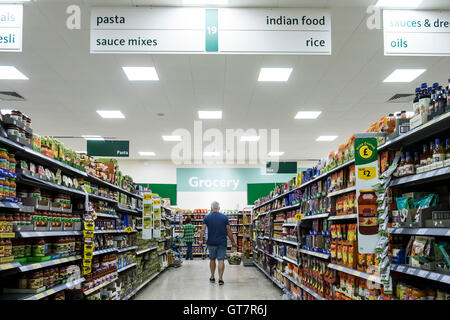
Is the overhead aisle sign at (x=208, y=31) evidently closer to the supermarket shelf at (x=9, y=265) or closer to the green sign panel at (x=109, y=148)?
the supermarket shelf at (x=9, y=265)

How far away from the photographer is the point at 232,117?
1164 centimetres

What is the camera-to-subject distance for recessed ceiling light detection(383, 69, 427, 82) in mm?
8000

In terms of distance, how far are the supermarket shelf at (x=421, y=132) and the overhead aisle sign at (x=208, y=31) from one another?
5.80 feet

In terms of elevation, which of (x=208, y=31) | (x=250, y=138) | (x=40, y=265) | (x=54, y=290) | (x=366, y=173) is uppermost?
(x=250, y=138)

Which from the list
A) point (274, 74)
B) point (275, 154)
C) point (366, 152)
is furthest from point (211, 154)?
point (366, 152)

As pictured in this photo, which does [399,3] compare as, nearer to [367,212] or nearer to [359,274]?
[367,212]

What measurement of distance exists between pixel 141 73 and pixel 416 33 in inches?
199

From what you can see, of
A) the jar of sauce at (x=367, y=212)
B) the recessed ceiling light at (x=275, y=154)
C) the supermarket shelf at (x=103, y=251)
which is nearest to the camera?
the jar of sauce at (x=367, y=212)

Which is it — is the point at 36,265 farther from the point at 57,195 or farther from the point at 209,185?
the point at 209,185

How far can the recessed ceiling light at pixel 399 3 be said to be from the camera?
5184mm

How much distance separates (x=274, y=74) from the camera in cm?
820

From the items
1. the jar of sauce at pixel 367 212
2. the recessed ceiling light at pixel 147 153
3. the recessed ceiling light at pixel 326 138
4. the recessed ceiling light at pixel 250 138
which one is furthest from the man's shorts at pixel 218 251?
the recessed ceiling light at pixel 147 153
